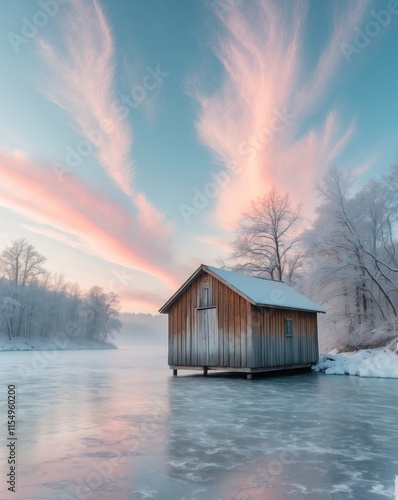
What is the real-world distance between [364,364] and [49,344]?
5959 cm

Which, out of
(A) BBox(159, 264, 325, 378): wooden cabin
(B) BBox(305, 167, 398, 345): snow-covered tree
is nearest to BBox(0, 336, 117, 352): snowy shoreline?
(A) BBox(159, 264, 325, 378): wooden cabin

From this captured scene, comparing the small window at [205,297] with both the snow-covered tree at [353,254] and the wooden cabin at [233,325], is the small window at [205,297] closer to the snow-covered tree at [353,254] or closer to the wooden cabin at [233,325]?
the wooden cabin at [233,325]

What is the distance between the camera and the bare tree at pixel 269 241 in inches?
1420

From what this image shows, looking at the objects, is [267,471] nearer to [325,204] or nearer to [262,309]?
[262,309]

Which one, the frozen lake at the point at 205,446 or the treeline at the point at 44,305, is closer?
the frozen lake at the point at 205,446

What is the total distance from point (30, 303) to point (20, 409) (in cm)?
5831

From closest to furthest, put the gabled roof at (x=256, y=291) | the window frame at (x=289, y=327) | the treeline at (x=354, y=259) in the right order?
the gabled roof at (x=256, y=291) < the window frame at (x=289, y=327) < the treeline at (x=354, y=259)

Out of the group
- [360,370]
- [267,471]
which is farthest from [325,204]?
[267,471]

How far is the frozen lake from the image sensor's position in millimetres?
5129

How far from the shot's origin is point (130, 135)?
22.7 meters

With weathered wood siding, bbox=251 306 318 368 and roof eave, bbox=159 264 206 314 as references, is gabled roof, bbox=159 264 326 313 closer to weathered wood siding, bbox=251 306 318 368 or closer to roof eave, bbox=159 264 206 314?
roof eave, bbox=159 264 206 314

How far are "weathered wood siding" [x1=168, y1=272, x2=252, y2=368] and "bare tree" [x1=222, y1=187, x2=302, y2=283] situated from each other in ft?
48.0

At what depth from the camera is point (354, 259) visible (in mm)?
30406

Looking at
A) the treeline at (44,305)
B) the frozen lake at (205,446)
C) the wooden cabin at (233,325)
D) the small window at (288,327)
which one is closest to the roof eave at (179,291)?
the wooden cabin at (233,325)
